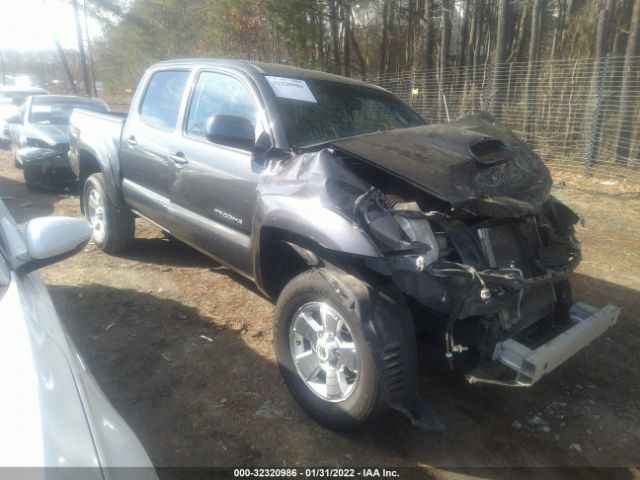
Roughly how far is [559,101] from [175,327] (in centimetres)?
1016

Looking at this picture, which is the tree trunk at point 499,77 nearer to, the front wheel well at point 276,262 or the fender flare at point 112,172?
the fender flare at point 112,172

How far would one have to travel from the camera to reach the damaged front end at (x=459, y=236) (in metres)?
2.12

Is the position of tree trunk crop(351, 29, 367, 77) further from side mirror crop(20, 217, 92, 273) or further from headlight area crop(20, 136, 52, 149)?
side mirror crop(20, 217, 92, 273)

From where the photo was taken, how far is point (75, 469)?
1.07 metres

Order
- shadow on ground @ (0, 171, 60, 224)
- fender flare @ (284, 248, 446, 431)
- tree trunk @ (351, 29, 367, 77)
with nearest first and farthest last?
fender flare @ (284, 248, 446, 431)
shadow on ground @ (0, 171, 60, 224)
tree trunk @ (351, 29, 367, 77)

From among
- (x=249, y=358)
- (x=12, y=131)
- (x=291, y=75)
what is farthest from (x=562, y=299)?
(x=12, y=131)

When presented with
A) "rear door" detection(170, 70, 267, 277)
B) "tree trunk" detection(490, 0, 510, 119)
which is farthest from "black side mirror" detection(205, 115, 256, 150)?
"tree trunk" detection(490, 0, 510, 119)

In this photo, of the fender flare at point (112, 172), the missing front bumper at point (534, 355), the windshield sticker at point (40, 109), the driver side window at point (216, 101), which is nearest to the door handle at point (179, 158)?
the driver side window at point (216, 101)

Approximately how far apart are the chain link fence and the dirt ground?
579 centimetres

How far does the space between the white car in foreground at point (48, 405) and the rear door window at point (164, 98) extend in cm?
224

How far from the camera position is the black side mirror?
8.91 feet

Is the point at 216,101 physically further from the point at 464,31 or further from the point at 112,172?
the point at 464,31

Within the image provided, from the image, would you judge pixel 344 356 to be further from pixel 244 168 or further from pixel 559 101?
pixel 559 101

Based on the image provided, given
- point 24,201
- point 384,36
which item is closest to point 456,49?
point 384,36
